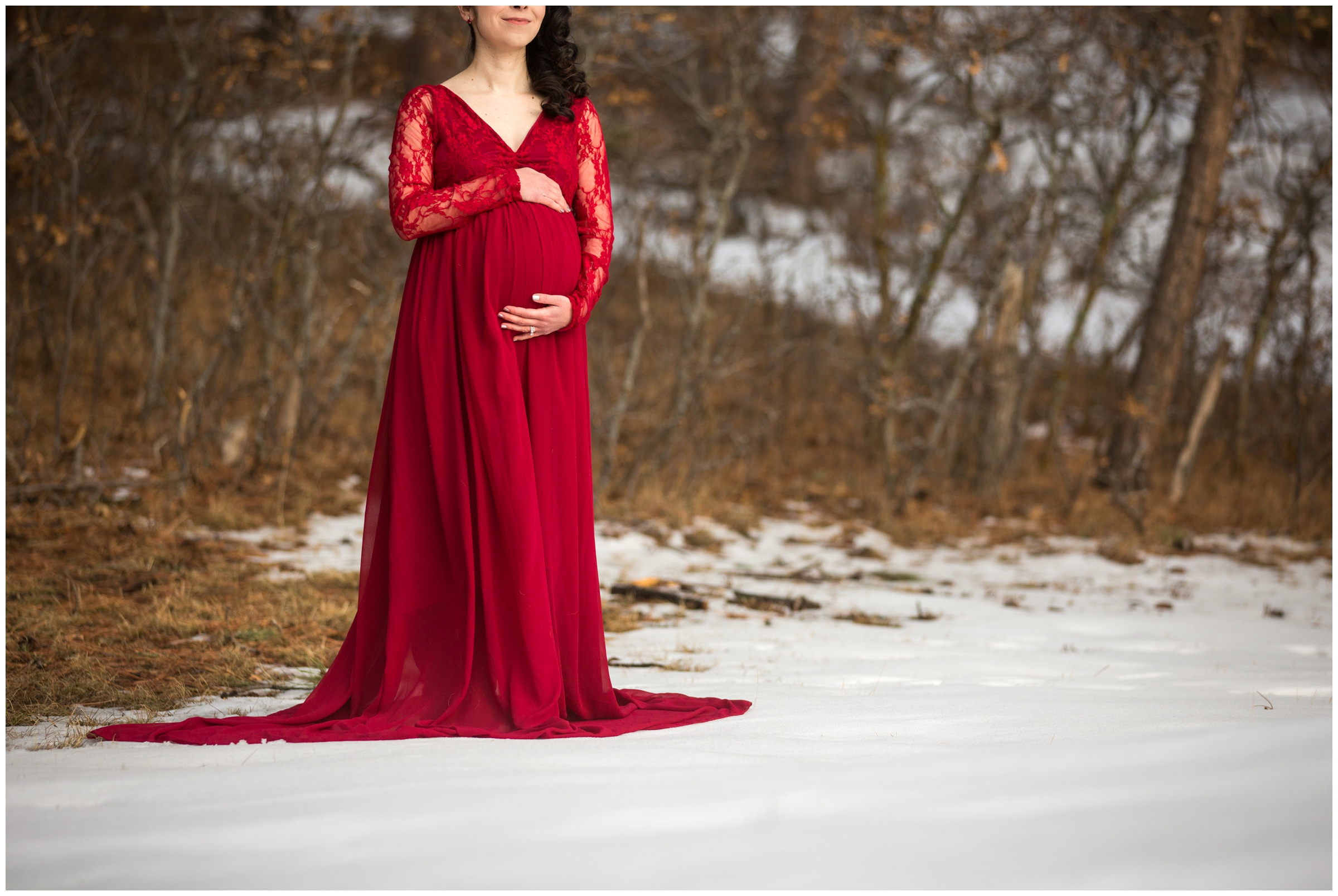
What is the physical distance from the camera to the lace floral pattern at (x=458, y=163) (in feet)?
8.09

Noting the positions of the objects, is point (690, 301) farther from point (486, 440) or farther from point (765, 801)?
point (765, 801)

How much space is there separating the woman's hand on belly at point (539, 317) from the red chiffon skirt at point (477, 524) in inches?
1.0

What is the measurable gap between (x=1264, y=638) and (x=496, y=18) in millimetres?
3865

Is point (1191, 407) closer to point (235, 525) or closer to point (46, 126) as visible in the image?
point (235, 525)

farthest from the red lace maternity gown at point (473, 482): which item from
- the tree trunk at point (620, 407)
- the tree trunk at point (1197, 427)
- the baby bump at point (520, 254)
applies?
the tree trunk at point (1197, 427)

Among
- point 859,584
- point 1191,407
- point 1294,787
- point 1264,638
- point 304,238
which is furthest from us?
point 1191,407

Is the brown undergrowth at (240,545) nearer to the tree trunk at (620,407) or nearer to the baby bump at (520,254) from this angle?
the tree trunk at (620,407)

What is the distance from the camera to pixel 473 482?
98.3 inches

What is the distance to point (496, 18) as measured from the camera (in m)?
2.49

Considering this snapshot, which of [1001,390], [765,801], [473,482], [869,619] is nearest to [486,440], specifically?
[473,482]

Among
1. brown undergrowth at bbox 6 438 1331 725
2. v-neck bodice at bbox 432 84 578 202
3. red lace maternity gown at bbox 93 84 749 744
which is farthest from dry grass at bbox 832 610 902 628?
v-neck bodice at bbox 432 84 578 202

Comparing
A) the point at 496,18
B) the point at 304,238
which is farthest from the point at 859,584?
the point at 304,238

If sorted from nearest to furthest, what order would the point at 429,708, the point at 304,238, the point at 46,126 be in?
1. the point at 429,708
2. the point at 46,126
3. the point at 304,238

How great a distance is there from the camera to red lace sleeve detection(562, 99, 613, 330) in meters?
2.67
